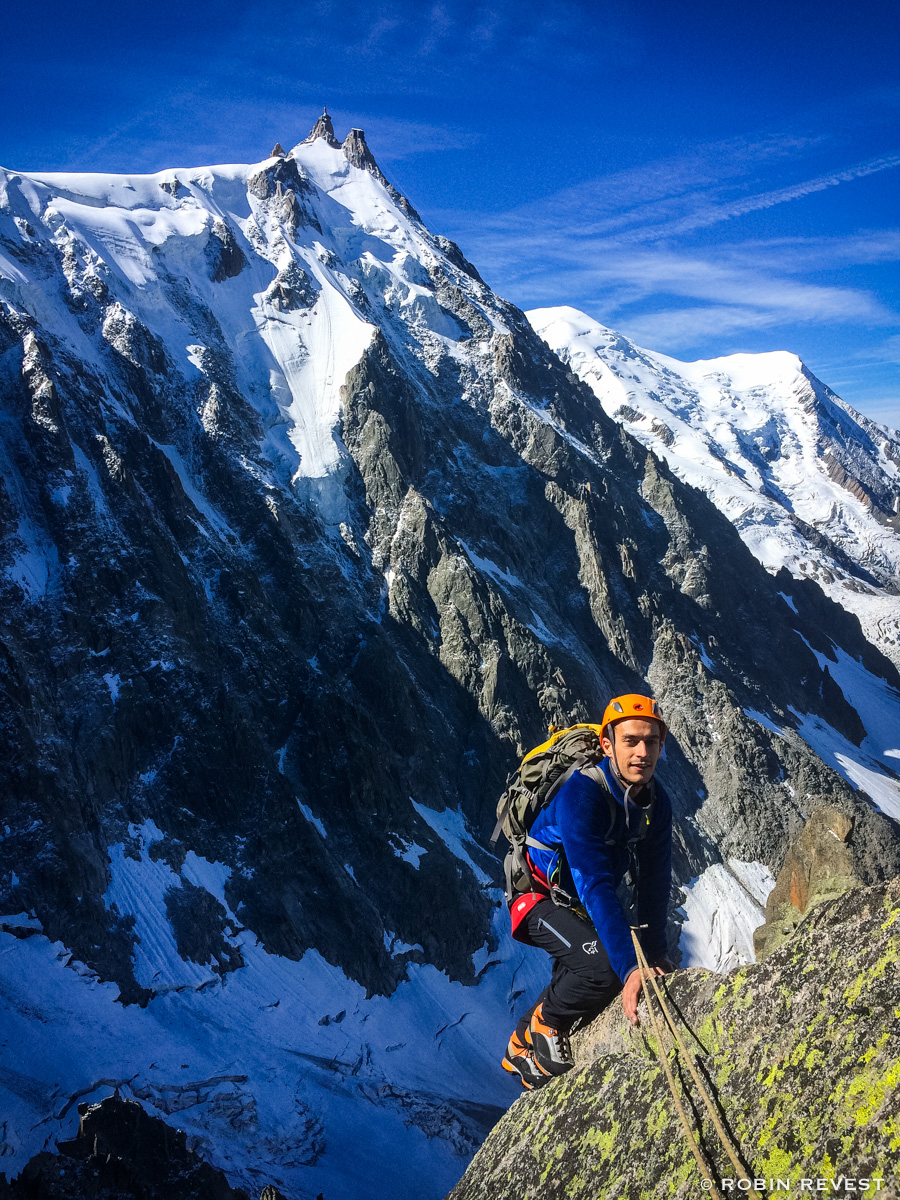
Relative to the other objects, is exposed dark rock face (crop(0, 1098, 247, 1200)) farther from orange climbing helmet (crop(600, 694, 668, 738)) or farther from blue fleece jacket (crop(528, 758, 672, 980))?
orange climbing helmet (crop(600, 694, 668, 738))

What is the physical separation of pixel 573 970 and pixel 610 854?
1025 mm

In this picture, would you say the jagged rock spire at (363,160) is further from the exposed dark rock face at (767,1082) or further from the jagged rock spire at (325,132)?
the exposed dark rock face at (767,1082)

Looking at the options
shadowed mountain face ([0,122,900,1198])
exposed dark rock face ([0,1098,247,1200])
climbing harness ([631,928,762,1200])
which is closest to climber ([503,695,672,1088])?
climbing harness ([631,928,762,1200])

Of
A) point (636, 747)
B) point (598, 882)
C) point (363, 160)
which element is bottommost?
point (598, 882)

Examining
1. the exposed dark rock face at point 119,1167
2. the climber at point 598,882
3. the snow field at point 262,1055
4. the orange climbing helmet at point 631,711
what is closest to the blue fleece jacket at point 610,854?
the climber at point 598,882

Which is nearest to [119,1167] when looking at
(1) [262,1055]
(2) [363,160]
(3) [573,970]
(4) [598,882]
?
(1) [262,1055]

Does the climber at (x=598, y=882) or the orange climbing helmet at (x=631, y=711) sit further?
the orange climbing helmet at (x=631, y=711)

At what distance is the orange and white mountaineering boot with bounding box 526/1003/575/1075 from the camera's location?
20.1 ft

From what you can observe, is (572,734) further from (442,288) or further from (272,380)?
(442,288)

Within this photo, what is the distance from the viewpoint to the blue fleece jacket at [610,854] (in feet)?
18.2

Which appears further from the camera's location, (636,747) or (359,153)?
(359,153)

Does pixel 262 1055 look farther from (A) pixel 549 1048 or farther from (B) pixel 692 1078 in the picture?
(B) pixel 692 1078

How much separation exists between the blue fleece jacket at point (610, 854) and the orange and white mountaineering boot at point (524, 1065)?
153cm

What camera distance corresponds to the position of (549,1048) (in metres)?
6.24
